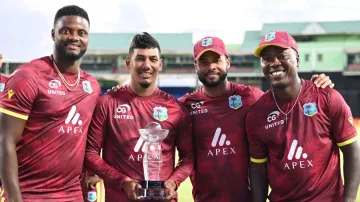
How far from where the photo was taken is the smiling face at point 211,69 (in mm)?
4367

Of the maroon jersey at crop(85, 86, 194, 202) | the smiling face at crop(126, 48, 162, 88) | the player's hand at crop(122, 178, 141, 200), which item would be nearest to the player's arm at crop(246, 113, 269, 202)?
the maroon jersey at crop(85, 86, 194, 202)

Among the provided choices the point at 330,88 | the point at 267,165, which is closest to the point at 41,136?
the point at 267,165

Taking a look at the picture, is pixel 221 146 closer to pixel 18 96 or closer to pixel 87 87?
pixel 87 87

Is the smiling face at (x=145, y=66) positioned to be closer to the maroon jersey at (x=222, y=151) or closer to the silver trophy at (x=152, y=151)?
the silver trophy at (x=152, y=151)

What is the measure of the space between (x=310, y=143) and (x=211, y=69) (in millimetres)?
1157

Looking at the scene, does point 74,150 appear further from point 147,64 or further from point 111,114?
point 147,64

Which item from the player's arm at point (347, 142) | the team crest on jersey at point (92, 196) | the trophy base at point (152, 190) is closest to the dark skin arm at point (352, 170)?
the player's arm at point (347, 142)

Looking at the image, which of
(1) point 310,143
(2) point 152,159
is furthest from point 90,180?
(1) point 310,143

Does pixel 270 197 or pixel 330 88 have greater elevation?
pixel 330 88

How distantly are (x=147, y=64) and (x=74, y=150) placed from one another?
37.1 inches

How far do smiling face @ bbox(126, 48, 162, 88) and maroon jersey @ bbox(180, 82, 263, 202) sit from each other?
24.9 inches

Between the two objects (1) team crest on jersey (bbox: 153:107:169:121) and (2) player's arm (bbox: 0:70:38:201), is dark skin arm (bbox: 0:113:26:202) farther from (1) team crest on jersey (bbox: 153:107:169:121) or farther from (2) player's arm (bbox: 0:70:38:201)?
(1) team crest on jersey (bbox: 153:107:169:121)

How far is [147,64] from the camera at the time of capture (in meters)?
4.09

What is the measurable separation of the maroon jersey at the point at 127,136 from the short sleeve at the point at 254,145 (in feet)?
1.86
